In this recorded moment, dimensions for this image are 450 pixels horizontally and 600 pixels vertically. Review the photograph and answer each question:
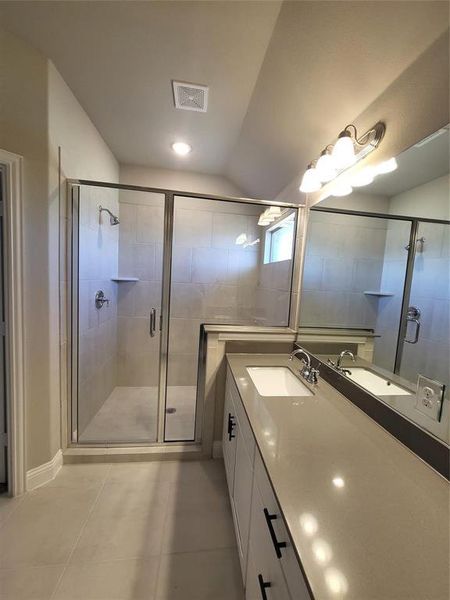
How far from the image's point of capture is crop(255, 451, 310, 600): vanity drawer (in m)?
0.57

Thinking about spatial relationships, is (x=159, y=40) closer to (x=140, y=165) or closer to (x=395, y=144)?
(x=395, y=144)

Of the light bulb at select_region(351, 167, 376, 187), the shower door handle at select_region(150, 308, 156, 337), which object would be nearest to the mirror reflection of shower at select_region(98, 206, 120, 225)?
the shower door handle at select_region(150, 308, 156, 337)

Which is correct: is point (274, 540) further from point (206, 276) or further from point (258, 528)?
point (206, 276)

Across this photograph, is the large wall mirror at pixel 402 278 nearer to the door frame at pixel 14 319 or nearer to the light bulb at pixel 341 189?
the light bulb at pixel 341 189

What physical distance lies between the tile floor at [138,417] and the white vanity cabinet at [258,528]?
2.80 feet

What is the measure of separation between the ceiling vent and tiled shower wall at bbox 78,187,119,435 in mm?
921

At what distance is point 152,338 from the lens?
2.76 metres

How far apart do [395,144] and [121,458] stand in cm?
251

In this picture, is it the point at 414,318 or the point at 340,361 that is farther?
the point at 340,361

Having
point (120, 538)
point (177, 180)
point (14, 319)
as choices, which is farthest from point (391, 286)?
point (177, 180)

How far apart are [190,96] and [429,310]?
70.9 inches

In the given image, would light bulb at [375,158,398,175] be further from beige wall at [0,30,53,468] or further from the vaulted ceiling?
beige wall at [0,30,53,468]

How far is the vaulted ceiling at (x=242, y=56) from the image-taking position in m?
1.02

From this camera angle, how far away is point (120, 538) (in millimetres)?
1358
